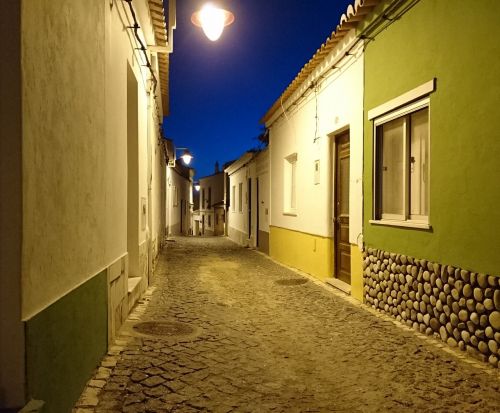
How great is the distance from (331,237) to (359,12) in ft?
13.0

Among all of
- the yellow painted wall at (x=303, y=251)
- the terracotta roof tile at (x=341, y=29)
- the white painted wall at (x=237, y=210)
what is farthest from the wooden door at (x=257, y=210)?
the terracotta roof tile at (x=341, y=29)

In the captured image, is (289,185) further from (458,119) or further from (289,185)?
(458,119)

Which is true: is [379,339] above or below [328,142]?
below

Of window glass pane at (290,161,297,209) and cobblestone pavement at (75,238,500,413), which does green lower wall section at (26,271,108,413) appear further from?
window glass pane at (290,161,297,209)

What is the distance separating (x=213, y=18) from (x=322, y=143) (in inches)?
137

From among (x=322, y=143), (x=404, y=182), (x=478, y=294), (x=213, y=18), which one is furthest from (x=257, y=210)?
(x=478, y=294)

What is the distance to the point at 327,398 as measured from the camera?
129 inches

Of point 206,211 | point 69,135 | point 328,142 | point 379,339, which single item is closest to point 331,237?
point 328,142

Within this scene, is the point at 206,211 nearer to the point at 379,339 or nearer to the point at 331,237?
the point at 331,237

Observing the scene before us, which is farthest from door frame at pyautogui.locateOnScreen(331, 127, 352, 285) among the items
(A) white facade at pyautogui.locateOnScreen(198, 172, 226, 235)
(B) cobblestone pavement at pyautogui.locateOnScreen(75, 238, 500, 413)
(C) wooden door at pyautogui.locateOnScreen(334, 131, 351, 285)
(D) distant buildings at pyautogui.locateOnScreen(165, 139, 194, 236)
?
(A) white facade at pyautogui.locateOnScreen(198, 172, 226, 235)

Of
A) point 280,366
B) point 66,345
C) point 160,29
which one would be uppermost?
point 160,29

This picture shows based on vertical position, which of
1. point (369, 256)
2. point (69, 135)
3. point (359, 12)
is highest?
point (359, 12)

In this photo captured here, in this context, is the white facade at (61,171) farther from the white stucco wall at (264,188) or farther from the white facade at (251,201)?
the white facade at (251,201)

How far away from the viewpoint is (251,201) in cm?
1723
